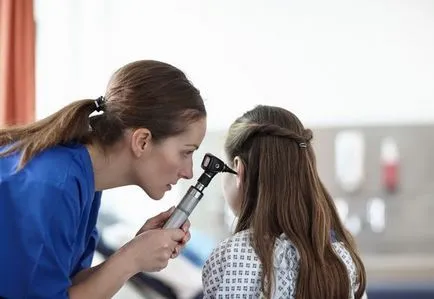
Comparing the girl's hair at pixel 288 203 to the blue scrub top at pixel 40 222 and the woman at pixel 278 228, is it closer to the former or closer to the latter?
the woman at pixel 278 228

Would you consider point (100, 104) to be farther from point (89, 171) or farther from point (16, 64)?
point (16, 64)

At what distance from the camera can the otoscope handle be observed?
1.48 meters

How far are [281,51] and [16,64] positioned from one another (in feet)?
4.67

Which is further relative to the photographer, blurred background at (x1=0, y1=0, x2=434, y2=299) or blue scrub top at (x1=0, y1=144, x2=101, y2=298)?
blurred background at (x1=0, y1=0, x2=434, y2=299)

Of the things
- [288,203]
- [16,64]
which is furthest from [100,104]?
[16,64]

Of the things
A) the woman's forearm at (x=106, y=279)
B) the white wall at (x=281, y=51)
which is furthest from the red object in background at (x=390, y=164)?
the woman's forearm at (x=106, y=279)

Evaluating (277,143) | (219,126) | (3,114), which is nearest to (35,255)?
(277,143)

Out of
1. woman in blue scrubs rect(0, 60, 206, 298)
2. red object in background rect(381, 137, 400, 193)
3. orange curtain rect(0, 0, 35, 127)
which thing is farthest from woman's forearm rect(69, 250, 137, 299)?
red object in background rect(381, 137, 400, 193)

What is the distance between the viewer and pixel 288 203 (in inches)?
60.3

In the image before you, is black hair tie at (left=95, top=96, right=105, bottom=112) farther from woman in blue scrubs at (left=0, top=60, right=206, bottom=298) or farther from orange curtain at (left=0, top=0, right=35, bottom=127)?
Result: orange curtain at (left=0, top=0, right=35, bottom=127)

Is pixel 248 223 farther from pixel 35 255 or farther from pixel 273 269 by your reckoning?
pixel 35 255

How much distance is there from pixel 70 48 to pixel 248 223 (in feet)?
7.44

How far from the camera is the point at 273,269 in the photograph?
1464mm

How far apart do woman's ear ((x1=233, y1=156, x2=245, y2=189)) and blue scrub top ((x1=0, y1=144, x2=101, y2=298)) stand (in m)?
0.35
